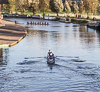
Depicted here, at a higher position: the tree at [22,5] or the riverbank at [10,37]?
the tree at [22,5]

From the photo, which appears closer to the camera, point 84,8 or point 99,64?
point 99,64

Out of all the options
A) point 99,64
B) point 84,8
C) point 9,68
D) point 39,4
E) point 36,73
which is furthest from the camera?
point 39,4

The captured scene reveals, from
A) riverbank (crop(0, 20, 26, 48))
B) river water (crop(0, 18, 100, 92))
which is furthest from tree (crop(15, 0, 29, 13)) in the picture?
river water (crop(0, 18, 100, 92))

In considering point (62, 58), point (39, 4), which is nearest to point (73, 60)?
point (62, 58)

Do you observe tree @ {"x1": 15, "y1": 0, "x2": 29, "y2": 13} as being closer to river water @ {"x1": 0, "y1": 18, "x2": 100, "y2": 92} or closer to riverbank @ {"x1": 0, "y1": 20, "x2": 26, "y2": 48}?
riverbank @ {"x1": 0, "y1": 20, "x2": 26, "y2": 48}

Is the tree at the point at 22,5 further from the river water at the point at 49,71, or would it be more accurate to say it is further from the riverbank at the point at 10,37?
the river water at the point at 49,71

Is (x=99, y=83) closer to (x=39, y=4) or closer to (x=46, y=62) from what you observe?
(x=46, y=62)

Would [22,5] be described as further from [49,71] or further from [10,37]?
[49,71]

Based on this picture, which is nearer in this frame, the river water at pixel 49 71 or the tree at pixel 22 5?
the river water at pixel 49 71

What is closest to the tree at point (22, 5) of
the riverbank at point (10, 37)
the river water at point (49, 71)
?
the riverbank at point (10, 37)

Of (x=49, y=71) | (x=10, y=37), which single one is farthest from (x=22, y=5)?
(x=49, y=71)

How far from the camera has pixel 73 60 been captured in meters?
35.7

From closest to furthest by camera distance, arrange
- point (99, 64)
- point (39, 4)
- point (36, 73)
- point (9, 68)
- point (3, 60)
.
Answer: point (36, 73), point (9, 68), point (99, 64), point (3, 60), point (39, 4)

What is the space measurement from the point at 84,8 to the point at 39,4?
25758 millimetres
